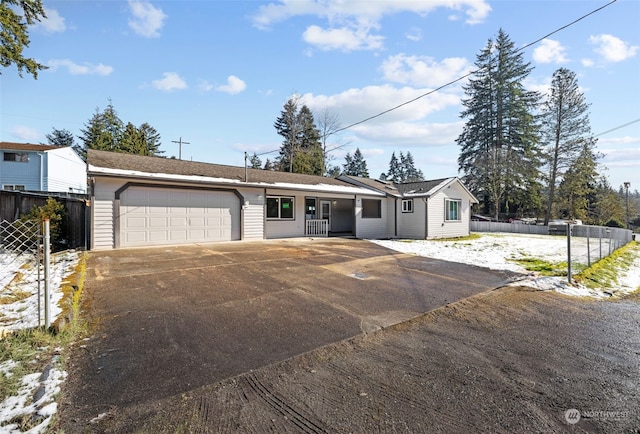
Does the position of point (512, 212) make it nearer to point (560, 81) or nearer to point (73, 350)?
point (560, 81)

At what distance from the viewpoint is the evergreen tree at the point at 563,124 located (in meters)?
29.1

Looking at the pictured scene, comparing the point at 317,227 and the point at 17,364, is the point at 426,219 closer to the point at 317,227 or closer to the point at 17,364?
the point at 317,227

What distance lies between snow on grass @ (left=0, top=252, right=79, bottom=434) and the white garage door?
3.20 meters

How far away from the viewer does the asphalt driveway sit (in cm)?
271

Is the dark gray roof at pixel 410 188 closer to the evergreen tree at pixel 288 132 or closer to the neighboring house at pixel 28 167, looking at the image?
the evergreen tree at pixel 288 132

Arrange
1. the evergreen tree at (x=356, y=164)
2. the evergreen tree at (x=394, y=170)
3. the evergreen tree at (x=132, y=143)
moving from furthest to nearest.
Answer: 1. the evergreen tree at (x=394, y=170)
2. the evergreen tree at (x=356, y=164)
3. the evergreen tree at (x=132, y=143)

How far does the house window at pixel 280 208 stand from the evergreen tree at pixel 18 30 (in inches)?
396

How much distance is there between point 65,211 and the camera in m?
10.1

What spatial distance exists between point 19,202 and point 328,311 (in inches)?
455

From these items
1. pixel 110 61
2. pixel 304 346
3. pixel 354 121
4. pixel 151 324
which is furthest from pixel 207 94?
pixel 304 346

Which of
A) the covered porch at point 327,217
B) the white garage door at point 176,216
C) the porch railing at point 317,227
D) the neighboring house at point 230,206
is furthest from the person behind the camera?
the covered porch at point 327,217

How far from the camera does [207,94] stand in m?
16.3

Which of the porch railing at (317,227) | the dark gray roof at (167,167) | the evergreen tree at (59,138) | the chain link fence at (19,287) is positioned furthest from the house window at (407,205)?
the evergreen tree at (59,138)

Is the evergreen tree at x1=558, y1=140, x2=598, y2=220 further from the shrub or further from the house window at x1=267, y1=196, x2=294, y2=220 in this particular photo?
the house window at x1=267, y1=196, x2=294, y2=220
